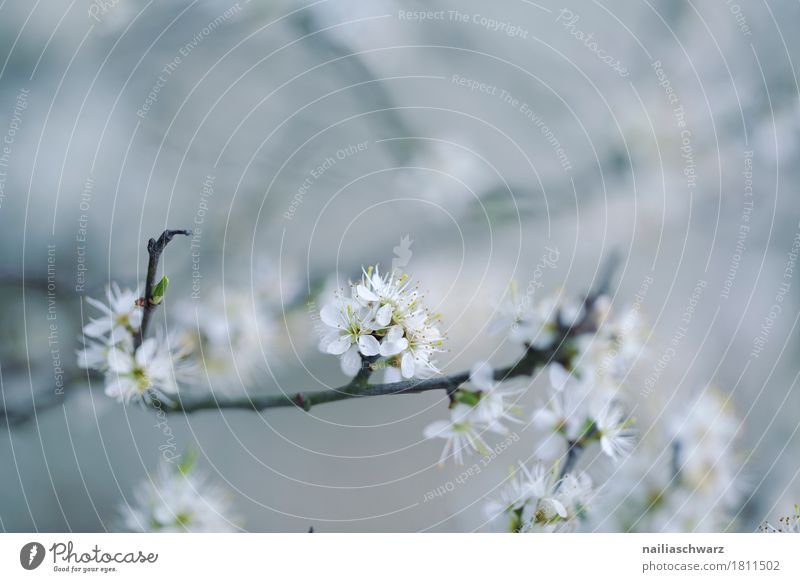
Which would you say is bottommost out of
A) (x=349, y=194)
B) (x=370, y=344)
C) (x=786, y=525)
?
Answer: (x=786, y=525)

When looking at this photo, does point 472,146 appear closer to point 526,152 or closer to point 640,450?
point 526,152

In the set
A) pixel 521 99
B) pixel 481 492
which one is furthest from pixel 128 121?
pixel 481 492

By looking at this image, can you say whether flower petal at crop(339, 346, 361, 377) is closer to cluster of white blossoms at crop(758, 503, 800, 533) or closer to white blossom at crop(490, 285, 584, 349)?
white blossom at crop(490, 285, 584, 349)

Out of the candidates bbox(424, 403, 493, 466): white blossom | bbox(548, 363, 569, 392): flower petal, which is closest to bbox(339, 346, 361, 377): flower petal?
bbox(424, 403, 493, 466): white blossom

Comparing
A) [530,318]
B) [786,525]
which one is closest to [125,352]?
[530,318]
